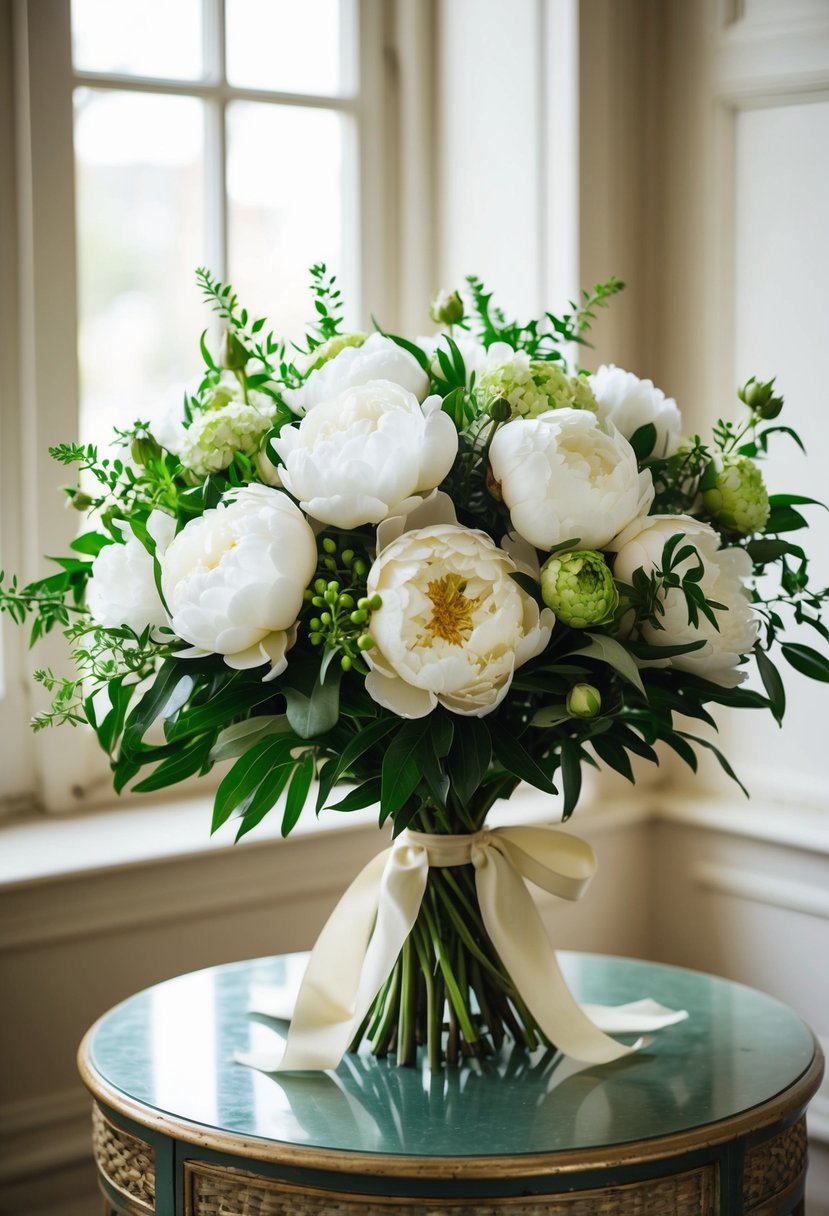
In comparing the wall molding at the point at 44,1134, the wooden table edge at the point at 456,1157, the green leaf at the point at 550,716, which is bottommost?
the wall molding at the point at 44,1134

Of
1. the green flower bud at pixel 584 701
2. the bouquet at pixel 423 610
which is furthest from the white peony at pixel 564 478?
the green flower bud at pixel 584 701

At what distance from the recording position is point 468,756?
1022mm

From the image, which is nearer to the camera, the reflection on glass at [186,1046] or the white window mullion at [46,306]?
the reflection on glass at [186,1046]

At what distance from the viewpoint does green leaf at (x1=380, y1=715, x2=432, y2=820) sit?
1007mm

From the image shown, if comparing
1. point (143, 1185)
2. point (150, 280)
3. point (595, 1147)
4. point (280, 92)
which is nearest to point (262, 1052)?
point (143, 1185)

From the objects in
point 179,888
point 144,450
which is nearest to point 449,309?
point 144,450

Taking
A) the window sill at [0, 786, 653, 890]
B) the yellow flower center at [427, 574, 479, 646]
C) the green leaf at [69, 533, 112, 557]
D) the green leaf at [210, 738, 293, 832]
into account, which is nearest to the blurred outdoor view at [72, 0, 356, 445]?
the window sill at [0, 786, 653, 890]

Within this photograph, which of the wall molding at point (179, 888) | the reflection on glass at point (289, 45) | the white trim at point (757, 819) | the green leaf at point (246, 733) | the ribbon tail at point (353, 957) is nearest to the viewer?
the green leaf at point (246, 733)

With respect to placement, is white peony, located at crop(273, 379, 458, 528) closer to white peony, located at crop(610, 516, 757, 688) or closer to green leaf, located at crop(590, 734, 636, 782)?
white peony, located at crop(610, 516, 757, 688)

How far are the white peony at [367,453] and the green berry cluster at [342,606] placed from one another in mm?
39

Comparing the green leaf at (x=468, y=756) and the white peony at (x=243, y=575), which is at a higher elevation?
the white peony at (x=243, y=575)

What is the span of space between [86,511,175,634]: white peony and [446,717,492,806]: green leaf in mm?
243

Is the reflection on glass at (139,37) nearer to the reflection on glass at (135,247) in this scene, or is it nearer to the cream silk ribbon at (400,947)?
the reflection on glass at (135,247)

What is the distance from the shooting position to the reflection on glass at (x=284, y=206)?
192cm
